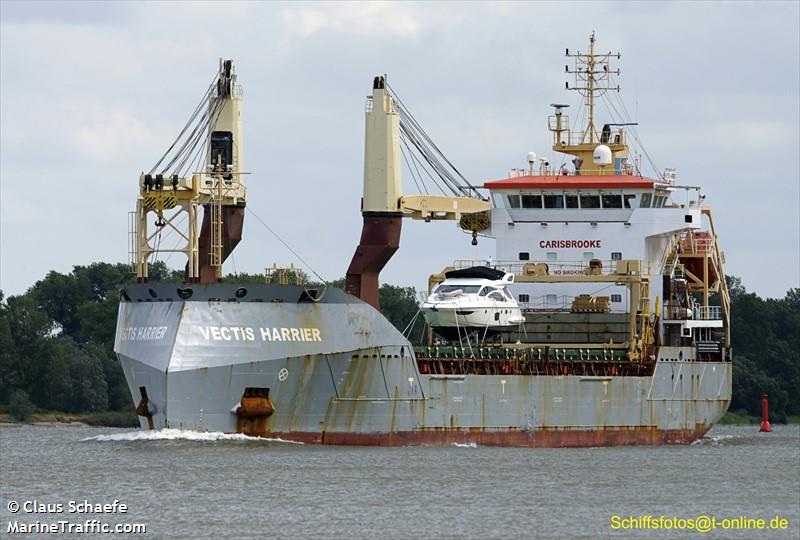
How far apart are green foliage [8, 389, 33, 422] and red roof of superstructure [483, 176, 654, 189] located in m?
36.1

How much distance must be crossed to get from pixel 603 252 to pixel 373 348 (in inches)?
589

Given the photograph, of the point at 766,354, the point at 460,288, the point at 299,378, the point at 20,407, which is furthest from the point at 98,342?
the point at 299,378

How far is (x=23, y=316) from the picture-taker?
342 ft

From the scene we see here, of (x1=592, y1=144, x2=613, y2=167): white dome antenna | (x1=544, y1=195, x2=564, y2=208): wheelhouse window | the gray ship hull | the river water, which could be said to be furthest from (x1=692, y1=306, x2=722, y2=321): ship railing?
the river water

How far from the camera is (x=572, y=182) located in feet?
230

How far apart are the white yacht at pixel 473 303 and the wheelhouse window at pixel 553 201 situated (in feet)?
21.3

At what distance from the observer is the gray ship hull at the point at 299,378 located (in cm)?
5478

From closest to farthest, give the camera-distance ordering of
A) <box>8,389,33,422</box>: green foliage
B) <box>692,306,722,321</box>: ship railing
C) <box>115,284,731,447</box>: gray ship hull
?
<box>115,284,731,447</box>: gray ship hull < <box>692,306,722,321</box>: ship railing < <box>8,389,33,422</box>: green foliage

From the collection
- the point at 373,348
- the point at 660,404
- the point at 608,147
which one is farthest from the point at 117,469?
the point at 608,147

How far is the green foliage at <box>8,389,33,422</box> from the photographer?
9862cm

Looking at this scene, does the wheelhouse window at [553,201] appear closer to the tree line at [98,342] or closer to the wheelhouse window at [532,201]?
the wheelhouse window at [532,201]

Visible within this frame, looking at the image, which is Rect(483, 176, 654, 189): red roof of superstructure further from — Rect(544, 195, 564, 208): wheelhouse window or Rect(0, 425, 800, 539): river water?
Rect(0, 425, 800, 539): river water

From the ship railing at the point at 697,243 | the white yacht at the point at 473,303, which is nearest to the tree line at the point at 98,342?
the ship railing at the point at 697,243

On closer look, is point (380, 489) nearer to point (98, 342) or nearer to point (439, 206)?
point (439, 206)
